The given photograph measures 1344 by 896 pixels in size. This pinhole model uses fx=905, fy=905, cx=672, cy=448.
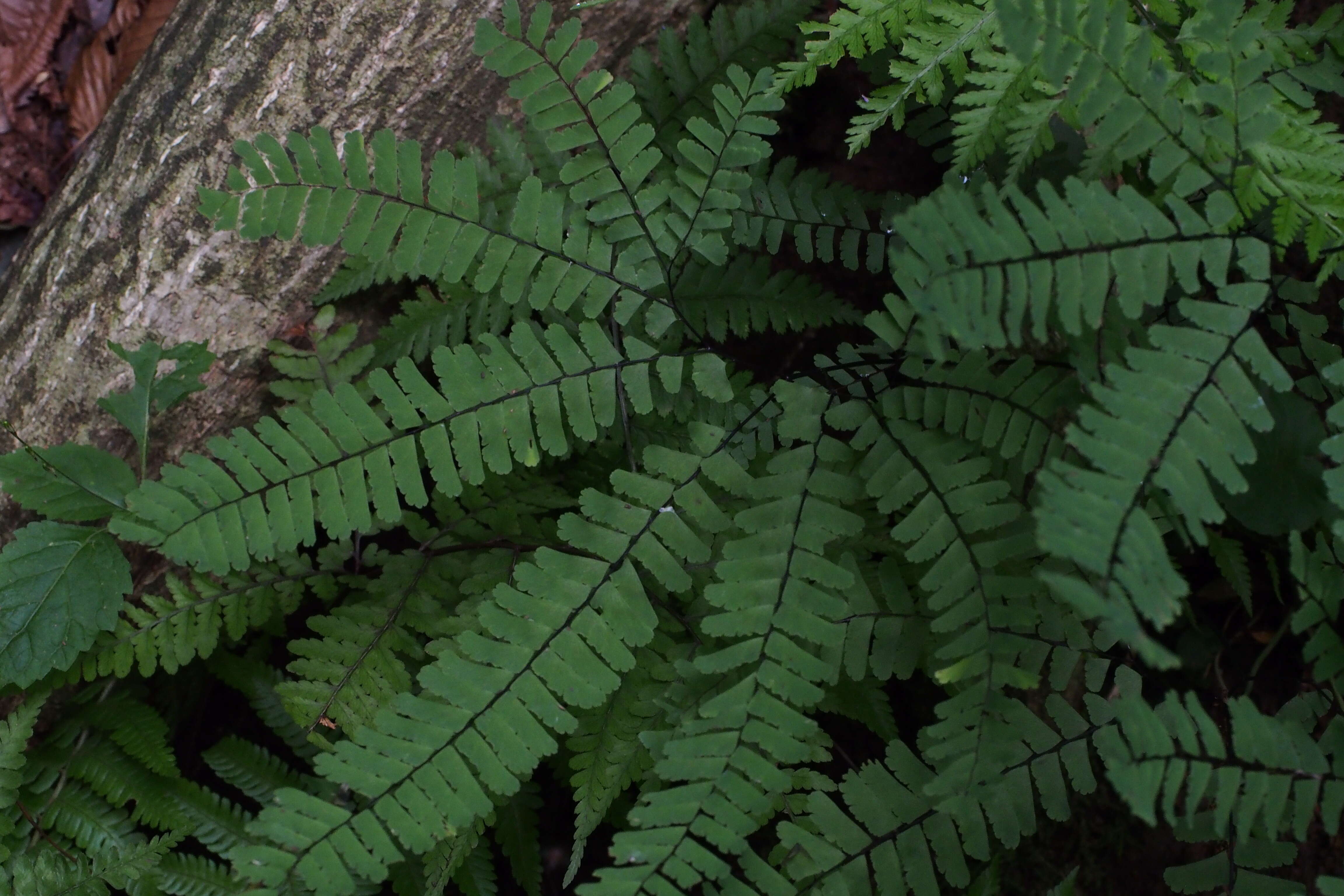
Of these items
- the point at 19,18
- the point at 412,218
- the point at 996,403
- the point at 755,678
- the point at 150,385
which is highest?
the point at 19,18

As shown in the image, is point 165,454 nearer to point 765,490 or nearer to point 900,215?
point 765,490

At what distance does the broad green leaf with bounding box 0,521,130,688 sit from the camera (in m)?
1.92

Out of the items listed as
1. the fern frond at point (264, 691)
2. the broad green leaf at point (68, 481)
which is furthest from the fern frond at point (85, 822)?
the broad green leaf at point (68, 481)

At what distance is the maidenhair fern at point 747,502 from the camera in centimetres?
145

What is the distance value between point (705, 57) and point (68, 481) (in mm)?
1808

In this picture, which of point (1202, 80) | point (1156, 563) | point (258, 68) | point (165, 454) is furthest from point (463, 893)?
point (1202, 80)

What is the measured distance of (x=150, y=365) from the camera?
206 centimetres

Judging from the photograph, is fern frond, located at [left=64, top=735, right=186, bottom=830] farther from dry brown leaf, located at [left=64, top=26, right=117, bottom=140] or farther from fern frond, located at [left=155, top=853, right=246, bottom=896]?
dry brown leaf, located at [left=64, top=26, right=117, bottom=140]

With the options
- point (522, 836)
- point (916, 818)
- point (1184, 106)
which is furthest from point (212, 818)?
point (1184, 106)

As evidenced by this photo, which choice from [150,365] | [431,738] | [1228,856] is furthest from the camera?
[150,365]

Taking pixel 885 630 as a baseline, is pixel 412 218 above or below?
above

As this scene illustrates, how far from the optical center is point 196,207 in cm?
216

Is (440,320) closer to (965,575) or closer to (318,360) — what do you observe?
(318,360)

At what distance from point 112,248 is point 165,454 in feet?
1.67
